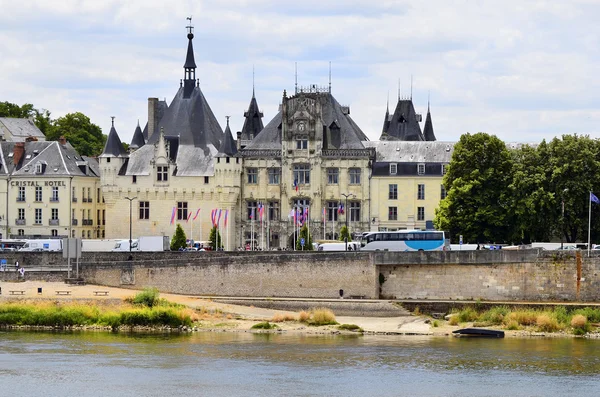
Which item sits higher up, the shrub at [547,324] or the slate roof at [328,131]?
the slate roof at [328,131]

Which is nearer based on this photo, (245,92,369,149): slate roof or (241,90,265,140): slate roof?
(245,92,369,149): slate roof

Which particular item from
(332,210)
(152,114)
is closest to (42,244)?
(152,114)

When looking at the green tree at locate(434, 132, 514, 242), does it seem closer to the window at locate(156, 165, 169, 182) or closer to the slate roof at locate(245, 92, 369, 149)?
the slate roof at locate(245, 92, 369, 149)

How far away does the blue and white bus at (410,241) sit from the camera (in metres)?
82.6

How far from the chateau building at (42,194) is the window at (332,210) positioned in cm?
1700

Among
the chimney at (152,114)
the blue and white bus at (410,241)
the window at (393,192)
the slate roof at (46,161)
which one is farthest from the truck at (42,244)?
the blue and white bus at (410,241)

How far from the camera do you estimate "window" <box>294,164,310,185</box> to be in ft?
342

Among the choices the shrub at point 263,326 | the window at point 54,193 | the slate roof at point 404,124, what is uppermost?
the slate roof at point 404,124

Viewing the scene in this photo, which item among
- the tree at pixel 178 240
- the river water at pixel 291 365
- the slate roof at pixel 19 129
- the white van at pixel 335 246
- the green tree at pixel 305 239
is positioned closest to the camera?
the river water at pixel 291 365

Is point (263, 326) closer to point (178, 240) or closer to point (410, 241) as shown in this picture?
point (410, 241)

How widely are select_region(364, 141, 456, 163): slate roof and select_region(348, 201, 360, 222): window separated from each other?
318cm

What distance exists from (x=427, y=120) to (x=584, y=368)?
72142mm

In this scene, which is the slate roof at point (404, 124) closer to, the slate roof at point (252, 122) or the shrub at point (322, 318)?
the slate roof at point (252, 122)

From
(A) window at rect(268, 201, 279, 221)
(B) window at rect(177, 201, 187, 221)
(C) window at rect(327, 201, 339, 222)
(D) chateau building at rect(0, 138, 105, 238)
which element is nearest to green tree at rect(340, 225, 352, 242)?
(C) window at rect(327, 201, 339, 222)
